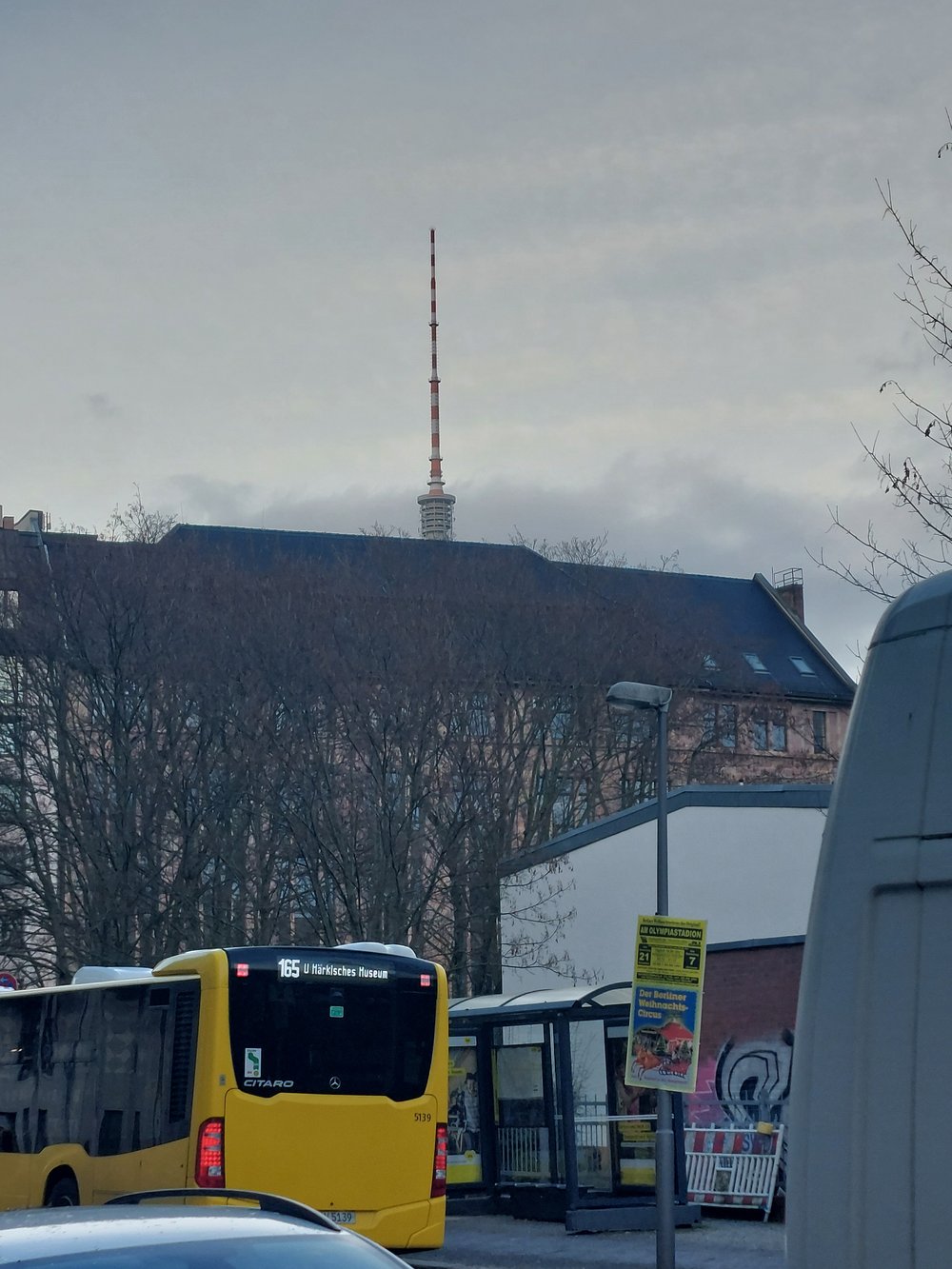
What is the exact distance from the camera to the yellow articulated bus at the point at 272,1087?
15.0m

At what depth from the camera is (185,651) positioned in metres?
35.3

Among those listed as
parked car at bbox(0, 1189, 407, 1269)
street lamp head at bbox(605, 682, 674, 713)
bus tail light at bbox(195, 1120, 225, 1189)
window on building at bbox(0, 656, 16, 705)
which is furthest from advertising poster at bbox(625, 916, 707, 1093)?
window on building at bbox(0, 656, 16, 705)

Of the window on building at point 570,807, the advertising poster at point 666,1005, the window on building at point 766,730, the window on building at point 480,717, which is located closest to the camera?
the advertising poster at point 666,1005

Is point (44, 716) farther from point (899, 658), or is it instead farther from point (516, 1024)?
point (899, 658)

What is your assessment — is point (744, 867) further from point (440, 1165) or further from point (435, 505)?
point (435, 505)

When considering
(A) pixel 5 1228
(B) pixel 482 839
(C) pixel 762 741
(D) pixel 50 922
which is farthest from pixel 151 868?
(A) pixel 5 1228

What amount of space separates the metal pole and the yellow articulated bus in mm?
1944

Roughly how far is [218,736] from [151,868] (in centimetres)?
289

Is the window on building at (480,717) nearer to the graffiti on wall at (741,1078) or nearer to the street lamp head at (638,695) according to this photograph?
the graffiti on wall at (741,1078)

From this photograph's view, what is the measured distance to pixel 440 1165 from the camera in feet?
52.0

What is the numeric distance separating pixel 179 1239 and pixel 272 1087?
1099cm

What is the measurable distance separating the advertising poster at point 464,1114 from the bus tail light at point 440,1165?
514 centimetres

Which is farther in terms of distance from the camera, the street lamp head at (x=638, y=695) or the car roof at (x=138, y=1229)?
the street lamp head at (x=638, y=695)

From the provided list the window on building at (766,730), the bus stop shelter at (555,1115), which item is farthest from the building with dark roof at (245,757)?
the bus stop shelter at (555,1115)
